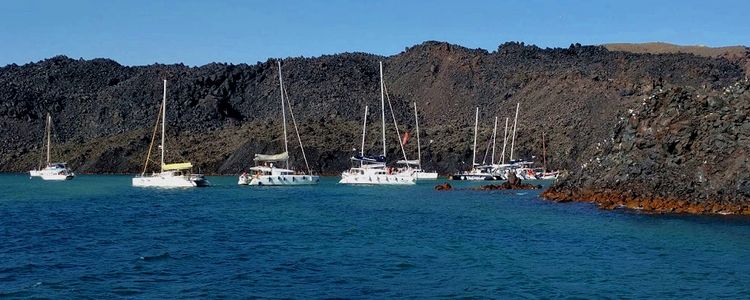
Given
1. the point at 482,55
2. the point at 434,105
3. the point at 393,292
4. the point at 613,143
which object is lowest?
the point at 393,292

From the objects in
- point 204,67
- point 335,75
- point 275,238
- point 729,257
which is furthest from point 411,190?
point 204,67

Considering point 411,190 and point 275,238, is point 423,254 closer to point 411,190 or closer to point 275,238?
point 275,238

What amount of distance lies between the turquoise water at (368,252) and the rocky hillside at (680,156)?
2681mm

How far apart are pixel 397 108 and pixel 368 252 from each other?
5170 inches

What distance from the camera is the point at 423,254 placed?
31.7 meters

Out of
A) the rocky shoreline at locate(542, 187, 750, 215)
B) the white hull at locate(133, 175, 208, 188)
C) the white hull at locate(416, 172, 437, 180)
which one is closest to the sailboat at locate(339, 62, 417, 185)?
the white hull at locate(416, 172, 437, 180)

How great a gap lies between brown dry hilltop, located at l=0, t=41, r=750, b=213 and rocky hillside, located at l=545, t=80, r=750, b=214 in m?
0.17

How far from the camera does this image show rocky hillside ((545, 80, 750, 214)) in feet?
150

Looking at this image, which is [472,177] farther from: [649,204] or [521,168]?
[649,204]

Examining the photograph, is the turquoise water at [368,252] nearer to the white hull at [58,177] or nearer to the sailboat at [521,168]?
the sailboat at [521,168]

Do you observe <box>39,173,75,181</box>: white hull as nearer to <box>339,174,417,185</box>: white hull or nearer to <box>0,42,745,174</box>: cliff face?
<box>0,42,745,174</box>: cliff face

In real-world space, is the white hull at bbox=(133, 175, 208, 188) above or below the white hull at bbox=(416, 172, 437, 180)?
below

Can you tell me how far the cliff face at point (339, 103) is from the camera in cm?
12211

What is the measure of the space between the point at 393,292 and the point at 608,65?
489ft
